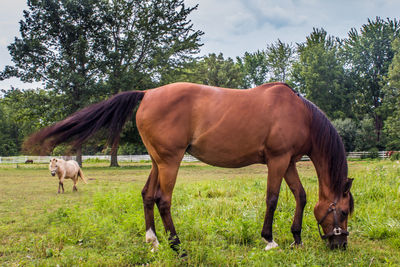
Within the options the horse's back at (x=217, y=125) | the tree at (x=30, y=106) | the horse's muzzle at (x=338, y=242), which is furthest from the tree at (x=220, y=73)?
the horse's muzzle at (x=338, y=242)

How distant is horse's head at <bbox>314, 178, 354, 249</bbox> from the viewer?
3725 millimetres

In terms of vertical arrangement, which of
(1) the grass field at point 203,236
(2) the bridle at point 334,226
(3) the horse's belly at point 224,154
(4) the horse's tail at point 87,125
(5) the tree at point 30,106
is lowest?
(1) the grass field at point 203,236

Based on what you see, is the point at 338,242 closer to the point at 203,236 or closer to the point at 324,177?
the point at 324,177

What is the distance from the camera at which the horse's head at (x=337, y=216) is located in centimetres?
372

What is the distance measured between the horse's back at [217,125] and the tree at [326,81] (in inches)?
1552

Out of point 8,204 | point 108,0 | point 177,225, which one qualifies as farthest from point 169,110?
point 108,0

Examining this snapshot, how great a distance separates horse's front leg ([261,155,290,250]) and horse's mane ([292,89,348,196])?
61 cm

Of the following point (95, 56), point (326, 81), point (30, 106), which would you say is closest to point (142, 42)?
point (95, 56)

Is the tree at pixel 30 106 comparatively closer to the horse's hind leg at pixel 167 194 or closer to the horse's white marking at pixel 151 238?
the horse's white marking at pixel 151 238

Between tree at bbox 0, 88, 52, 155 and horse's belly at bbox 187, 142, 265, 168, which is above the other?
tree at bbox 0, 88, 52, 155

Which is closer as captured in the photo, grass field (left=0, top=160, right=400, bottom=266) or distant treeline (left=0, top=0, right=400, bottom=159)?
grass field (left=0, top=160, right=400, bottom=266)

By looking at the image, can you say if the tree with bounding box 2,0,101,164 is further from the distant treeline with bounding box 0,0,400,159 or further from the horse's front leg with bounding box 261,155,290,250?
the horse's front leg with bounding box 261,155,290,250

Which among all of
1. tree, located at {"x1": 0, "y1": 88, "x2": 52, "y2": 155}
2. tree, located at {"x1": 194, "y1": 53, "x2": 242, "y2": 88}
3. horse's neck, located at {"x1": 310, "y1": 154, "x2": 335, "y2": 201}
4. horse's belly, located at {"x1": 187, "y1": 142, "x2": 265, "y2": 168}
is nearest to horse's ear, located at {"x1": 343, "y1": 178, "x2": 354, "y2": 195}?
horse's neck, located at {"x1": 310, "y1": 154, "x2": 335, "y2": 201}

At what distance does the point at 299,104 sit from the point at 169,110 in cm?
182
